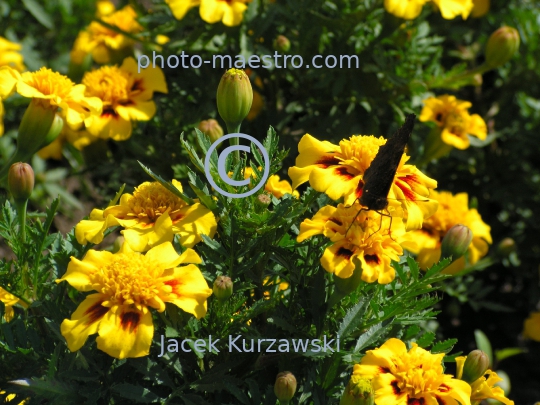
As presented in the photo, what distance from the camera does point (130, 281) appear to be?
1.14 m

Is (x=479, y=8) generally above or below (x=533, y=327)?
above

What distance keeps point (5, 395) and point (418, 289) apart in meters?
0.71

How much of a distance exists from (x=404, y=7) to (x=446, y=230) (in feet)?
1.70

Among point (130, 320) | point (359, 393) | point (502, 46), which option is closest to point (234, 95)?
point (130, 320)

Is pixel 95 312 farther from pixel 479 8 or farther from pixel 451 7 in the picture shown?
pixel 479 8

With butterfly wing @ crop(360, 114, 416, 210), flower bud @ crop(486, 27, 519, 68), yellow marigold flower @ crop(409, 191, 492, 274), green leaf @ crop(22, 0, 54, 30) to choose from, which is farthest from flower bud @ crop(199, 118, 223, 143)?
green leaf @ crop(22, 0, 54, 30)

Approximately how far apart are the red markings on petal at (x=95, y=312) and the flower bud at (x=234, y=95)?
0.36 m

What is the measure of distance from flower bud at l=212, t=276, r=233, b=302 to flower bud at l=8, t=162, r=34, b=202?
412 mm

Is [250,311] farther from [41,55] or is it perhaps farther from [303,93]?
[41,55]

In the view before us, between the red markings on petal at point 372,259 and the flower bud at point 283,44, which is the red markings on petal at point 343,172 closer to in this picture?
the red markings on petal at point 372,259

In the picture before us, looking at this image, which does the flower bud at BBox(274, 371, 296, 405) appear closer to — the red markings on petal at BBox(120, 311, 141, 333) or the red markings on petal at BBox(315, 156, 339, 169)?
the red markings on petal at BBox(120, 311, 141, 333)

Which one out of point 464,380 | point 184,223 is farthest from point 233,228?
point 464,380

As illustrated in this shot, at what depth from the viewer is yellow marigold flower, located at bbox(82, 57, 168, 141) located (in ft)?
5.58

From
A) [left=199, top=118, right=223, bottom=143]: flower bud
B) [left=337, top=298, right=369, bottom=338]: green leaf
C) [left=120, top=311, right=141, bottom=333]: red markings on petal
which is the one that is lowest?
[left=337, top=298, right=369, bottom=338]: green leaf
